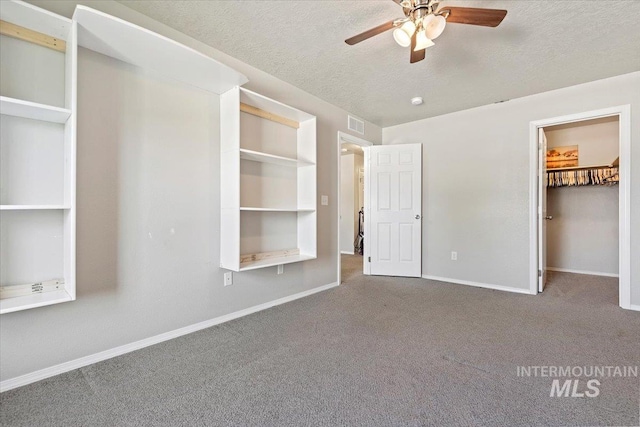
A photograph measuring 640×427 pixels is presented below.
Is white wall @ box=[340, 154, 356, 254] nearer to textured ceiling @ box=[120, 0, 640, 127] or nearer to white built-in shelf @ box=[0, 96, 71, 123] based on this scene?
textured ceiling @ box=[120, 0, 640, 127]

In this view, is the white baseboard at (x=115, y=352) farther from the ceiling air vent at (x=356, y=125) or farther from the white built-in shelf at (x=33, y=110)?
the ceiling air vent at (x=356, y=125)

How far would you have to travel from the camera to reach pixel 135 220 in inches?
82.8

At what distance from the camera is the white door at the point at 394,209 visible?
4.38 meters

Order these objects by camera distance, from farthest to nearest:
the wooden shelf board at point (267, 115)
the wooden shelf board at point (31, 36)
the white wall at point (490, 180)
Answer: the white wall at point (490, 180)
the wooden shelf board at point (267, 115)
the wooden shelf board at point (31, 36)

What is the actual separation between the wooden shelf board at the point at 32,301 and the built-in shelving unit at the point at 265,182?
3.65 feet

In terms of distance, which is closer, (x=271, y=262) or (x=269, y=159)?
(x=271, y=262)

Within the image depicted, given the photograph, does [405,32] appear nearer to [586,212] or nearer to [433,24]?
[433,24]

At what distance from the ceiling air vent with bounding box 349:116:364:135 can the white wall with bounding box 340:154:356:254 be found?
2718mm

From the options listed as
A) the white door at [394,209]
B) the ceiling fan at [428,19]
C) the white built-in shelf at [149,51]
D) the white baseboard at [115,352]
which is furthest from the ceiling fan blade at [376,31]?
the white door at [394,209]

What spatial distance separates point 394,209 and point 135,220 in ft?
11.4

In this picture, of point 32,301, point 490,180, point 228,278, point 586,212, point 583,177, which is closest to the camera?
point 32,301

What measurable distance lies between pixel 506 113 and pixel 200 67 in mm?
3683

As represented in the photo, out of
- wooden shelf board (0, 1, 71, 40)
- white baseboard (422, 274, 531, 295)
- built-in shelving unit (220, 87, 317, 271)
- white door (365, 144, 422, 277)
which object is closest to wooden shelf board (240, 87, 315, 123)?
built-in shelving unit (220, 87, 317, 271)

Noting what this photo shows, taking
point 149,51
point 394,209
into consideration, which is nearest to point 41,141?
point 149,51
